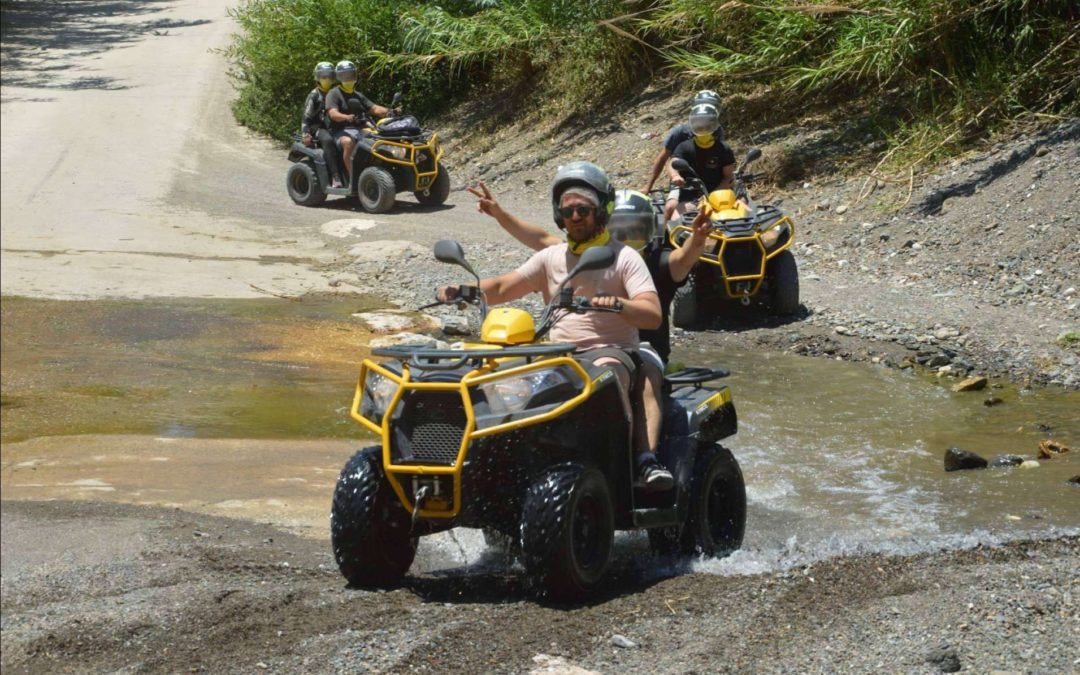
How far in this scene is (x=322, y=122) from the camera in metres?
18.9

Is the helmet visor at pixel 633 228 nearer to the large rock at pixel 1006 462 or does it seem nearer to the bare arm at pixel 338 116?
the large rock at pixel 1006 462

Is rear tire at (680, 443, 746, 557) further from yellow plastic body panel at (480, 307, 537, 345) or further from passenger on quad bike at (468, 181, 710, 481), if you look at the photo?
yellow plastic body panel at (480, 307, 537, 345)

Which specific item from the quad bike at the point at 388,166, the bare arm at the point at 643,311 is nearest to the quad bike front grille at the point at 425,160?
the quad bike at the point at 388,166

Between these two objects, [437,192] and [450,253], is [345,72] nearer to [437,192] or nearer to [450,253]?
[437,192]

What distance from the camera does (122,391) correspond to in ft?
32.4

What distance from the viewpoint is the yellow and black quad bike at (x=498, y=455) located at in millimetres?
5555

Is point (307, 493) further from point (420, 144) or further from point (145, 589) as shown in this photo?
point (420, 144)

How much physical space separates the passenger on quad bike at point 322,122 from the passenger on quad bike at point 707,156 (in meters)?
6.80

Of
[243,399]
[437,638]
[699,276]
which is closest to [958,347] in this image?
[699,276]

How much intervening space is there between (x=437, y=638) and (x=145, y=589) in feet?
4.31

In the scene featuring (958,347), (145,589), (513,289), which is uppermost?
(513,289)

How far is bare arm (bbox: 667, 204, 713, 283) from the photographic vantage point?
6129mm

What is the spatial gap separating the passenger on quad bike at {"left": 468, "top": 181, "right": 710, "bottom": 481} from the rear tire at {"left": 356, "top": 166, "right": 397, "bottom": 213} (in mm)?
11167

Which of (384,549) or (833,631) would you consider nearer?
(833,631)
